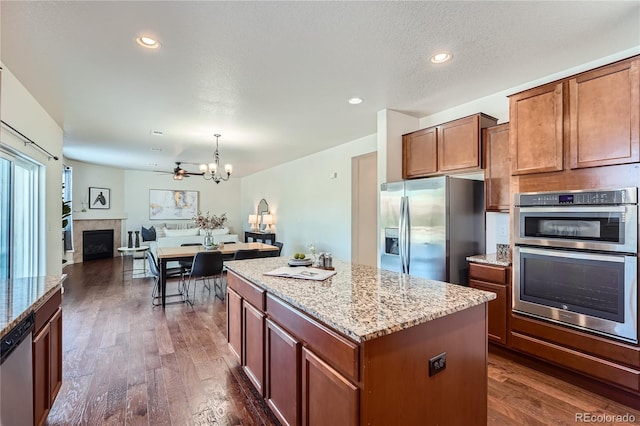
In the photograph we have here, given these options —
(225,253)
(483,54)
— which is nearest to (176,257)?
(225,253)

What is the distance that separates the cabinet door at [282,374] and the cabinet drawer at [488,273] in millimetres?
2025

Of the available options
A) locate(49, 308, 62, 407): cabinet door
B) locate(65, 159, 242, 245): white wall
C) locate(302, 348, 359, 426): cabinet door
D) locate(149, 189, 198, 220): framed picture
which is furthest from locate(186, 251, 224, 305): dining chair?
locate(149, 189, 198, 220): framed picture

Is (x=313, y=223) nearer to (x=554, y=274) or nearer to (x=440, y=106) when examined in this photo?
(x=440, y=106)

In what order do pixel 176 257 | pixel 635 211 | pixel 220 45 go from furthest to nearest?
pixel 176 257 → pixel 220 45 → pixel 635 211

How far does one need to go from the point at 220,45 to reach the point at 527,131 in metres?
2.53

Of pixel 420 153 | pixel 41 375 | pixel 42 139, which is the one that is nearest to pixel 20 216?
pixel 42 139

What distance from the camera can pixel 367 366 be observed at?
3.71 ft

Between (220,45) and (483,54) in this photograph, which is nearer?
(220,45)

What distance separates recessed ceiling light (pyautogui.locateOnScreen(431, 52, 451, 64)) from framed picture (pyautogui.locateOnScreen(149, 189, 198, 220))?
9.00 metres

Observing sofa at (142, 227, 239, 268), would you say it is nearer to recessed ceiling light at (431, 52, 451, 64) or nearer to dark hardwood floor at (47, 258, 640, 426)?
dark hardwood floor at (47, 258, 640, 426)

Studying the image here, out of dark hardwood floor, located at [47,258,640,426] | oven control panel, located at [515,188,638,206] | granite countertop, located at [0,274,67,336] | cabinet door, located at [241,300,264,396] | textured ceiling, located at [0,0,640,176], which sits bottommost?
dark hardwood floor, located at [47,258,640,426]

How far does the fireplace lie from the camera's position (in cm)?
781

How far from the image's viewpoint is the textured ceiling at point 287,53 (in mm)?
1891

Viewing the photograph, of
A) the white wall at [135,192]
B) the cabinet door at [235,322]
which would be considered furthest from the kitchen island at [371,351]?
the white wall at [135,192]
